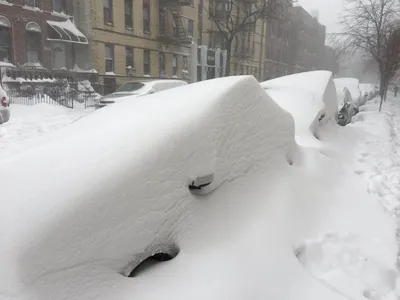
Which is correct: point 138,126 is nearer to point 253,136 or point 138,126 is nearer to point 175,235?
point 175,235

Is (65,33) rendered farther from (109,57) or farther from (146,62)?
(146,62)

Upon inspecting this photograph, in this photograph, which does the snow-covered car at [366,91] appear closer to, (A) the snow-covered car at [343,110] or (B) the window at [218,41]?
(A) the snow-covered car at [343,110]

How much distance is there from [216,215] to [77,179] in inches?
38.2

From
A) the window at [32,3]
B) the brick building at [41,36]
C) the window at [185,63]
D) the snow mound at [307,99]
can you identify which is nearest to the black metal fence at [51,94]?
the brick building at [41,36]

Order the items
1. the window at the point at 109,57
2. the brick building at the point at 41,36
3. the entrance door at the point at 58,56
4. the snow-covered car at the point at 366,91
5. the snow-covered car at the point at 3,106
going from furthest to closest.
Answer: the window at the point at 109,57
the entrance door at the point at 58,56
the brick building at the point at 41,36
the snow-covered car at the point at 366,91
the snow-covered car at the point at 3,106

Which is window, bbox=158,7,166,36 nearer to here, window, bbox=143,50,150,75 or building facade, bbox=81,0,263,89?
building facade, bbox=81,0,263,89

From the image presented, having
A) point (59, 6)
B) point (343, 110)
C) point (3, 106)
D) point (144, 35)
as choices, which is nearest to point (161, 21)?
point (144, 35)

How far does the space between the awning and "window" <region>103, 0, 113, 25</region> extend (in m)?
2.33

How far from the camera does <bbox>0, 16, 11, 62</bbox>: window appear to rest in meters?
18.4

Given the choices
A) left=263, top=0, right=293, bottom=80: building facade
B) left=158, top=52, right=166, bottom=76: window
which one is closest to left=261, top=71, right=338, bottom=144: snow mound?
left=158, top=52, right=166, bottom=76: window

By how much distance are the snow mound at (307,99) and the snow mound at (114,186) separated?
2175 millimetres

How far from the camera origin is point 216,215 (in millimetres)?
2480

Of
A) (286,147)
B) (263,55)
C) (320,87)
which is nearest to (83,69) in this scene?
(320,87)

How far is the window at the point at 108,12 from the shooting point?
23.0 meters
